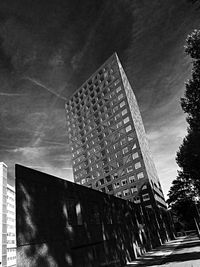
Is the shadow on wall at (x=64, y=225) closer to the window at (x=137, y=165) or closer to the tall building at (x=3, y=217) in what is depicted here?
the window at (x=137, y=165)

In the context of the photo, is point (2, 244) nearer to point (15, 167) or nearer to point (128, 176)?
point (128, 176)

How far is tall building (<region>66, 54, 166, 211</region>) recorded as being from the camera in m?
53.8

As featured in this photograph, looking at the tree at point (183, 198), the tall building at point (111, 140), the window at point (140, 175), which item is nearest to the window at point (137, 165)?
the tall building at point (111, 140)

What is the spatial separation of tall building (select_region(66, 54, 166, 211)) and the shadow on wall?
112 ft

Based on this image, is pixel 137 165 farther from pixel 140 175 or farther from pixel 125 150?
pixel 125 150

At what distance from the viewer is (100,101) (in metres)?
69.4

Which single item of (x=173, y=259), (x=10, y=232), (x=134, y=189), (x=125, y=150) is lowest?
(x=173, y=259)

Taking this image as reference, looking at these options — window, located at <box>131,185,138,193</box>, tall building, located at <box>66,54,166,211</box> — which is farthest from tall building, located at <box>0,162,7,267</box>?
window, located at <box>131,185,138,193</box>

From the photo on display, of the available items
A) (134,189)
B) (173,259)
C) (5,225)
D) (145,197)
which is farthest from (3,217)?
(173,259)

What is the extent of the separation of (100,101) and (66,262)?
60968mm

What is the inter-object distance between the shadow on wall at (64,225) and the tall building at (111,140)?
34229 mm

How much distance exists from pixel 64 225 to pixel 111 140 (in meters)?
50.6

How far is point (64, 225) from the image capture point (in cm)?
1234

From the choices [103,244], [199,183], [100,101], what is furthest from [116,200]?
[100,101]
